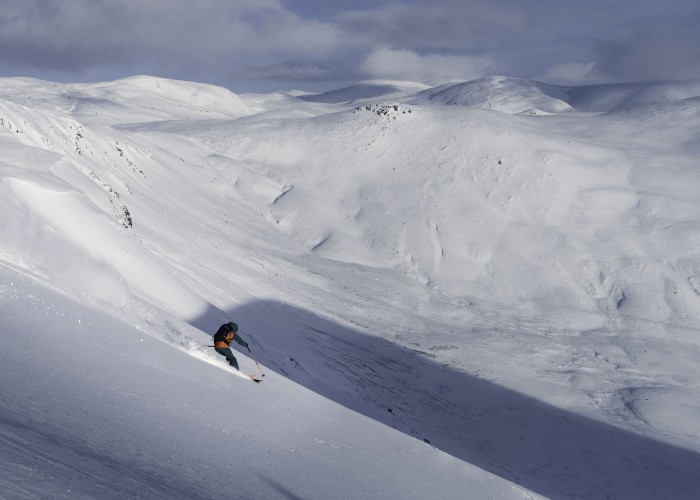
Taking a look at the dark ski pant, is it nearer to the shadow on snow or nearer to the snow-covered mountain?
the snow-covered mountain

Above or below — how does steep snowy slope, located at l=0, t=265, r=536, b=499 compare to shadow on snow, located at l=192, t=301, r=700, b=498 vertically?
above

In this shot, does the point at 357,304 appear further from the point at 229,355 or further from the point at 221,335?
the point at 229,355

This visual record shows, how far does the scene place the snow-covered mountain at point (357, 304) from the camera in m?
5.87

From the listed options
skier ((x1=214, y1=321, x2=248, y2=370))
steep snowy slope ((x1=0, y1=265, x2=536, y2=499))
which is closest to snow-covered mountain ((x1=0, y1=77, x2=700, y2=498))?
steep snowy slope ((x1=0, y1=265, x2=536, y2=499))

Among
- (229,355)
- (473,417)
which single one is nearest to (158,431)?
(229,355)

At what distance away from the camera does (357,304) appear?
32062mm

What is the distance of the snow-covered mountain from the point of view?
231 inches

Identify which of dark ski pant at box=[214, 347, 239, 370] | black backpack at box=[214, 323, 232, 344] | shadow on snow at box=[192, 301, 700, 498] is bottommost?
shadow on snow at box=[192, 301, 700, 498]

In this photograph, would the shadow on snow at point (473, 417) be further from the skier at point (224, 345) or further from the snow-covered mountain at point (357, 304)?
the skier at point (224, 345)

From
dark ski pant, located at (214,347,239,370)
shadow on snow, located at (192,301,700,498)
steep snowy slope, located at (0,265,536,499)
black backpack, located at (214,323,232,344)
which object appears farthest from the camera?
shadow on snow, located at (192,301,700,498)

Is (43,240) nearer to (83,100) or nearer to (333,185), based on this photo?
(333,185)

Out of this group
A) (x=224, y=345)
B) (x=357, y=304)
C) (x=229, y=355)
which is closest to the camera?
(x=229, y=355)

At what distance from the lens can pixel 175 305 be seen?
49.0 ft

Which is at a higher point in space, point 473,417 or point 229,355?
point 229,355
